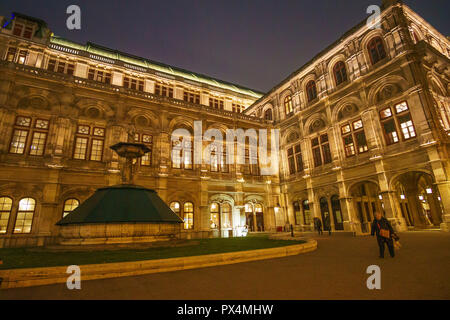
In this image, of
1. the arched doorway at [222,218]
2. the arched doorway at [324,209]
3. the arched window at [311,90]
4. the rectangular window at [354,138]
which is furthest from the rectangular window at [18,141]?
the rectangular window at [354,138]

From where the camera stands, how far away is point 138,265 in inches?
224

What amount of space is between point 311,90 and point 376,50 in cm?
696

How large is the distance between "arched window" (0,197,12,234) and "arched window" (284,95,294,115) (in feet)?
89.2

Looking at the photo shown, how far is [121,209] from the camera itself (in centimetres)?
1120

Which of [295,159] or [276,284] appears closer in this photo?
[276,284]

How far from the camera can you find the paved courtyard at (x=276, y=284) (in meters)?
3.85

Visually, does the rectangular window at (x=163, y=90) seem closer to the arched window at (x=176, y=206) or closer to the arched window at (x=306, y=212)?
the arched window at (x=176, y=206)

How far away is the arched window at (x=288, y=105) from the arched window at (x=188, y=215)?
635 inches

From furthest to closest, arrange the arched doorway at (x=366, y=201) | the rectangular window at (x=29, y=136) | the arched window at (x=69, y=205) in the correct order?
the arched doorway at (x=366, y=201) → the arched window at (x=69, y=205) → the rectangular window at (x=29, y=136)

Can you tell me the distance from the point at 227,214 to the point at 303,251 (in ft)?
50.5

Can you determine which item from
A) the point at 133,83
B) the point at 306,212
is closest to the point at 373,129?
the point at 306,212

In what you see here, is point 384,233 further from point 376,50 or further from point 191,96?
point 191,96

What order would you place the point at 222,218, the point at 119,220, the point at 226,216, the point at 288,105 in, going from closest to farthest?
the point at 119,220
the point at 222,218
the point at 226,216
the point at 288,105
